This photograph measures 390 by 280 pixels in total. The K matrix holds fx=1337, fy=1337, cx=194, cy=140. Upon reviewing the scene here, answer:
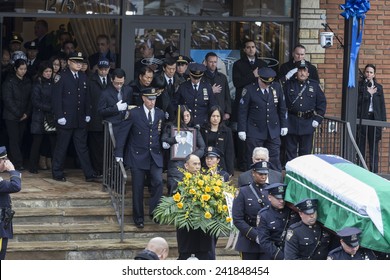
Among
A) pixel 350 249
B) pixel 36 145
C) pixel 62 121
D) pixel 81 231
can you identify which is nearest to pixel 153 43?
pixel 62 121

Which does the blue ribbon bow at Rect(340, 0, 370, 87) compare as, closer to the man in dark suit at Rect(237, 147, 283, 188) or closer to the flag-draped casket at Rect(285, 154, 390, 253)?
the man in dark suit at Rect(237, 147, 283, 188)

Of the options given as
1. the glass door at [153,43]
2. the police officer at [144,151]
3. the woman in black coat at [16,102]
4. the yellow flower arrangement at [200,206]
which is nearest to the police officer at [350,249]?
the yellow flower arrangement at [200,206]

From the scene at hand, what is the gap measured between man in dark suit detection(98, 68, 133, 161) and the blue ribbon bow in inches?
116

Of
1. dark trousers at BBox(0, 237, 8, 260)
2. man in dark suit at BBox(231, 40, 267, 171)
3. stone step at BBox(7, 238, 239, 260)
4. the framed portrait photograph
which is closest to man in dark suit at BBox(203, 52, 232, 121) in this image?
man in dark suit at BBox(231, 40, 267, 171)

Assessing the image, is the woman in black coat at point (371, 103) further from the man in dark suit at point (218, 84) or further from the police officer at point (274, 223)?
the police officer at point (274, 223)

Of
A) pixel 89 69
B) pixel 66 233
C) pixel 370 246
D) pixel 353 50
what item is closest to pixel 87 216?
pixel 66 233

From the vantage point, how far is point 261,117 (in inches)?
703

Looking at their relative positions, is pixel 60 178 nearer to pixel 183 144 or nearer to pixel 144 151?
pixel 144 151

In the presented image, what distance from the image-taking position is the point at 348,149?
17.8 m

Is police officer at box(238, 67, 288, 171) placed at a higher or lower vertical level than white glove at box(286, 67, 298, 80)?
lower

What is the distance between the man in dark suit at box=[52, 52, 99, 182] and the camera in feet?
58.2

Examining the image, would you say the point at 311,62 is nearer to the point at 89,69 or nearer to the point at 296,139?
the point at 296,139

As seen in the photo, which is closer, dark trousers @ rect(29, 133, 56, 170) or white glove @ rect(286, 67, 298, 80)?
dark trousers @ rect(29, 133, 56, 170)

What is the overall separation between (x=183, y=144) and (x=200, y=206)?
6.45 ft
